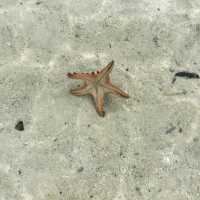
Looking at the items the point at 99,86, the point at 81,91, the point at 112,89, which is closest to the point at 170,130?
the point at 112,89

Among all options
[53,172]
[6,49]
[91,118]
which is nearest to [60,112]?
[91,118]

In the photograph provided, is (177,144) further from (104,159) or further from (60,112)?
(60,112)

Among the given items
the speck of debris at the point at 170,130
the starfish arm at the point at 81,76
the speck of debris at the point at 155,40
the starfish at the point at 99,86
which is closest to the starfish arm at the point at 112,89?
the starfish at the point at 99,86

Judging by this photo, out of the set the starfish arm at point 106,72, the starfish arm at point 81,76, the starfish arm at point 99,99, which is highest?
the starfish arm at point 106,72

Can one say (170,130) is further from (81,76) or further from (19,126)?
(19,126)

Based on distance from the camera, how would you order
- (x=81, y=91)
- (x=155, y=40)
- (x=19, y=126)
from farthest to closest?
(x=155, y=40) → (x=81, y=91) → (x=19, y=126)

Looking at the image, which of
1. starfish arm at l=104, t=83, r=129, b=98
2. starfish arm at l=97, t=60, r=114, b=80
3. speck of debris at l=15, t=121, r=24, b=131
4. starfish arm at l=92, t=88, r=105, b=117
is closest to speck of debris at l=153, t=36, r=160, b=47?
starfish arm at l=97, t=60, r=114, b=80

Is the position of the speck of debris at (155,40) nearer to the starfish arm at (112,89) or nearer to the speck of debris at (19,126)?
the starfish arm at (112,89)

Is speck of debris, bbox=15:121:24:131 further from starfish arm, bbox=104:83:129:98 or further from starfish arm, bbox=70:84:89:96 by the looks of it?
starfish arm, bbox=104:83:129:98
